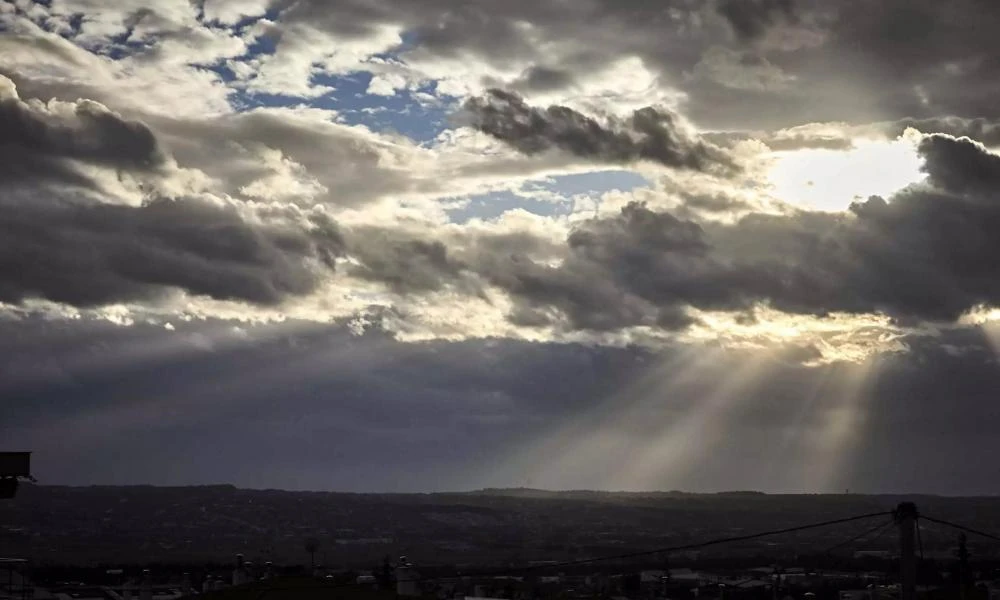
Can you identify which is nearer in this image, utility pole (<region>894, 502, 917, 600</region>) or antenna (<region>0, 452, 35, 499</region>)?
utility pole (<region>894, 502, 917, 600</region>)

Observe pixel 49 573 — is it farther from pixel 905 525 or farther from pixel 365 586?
pixel 905 525

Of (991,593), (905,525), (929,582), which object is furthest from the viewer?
(929,582)

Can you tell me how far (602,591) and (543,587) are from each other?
22625mm

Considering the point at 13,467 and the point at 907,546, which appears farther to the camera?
the point at 13,467

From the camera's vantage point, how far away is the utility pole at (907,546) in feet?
135

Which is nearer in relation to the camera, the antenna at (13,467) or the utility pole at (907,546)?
the utility pole at (907,546)

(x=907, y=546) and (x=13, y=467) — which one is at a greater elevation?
Result: (x=13, y=467)

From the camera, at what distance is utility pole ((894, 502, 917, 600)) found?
41156 mm

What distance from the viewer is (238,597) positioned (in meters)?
65.4

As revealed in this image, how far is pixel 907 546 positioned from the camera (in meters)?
41.2

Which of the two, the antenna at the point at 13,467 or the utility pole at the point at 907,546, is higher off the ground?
the antenna at the point at 13,467

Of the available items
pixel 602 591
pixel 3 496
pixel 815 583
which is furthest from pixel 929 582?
pixel 3 496

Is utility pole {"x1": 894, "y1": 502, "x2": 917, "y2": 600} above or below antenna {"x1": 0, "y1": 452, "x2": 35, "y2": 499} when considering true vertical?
below

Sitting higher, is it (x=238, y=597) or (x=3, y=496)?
(x=3, y=496)
